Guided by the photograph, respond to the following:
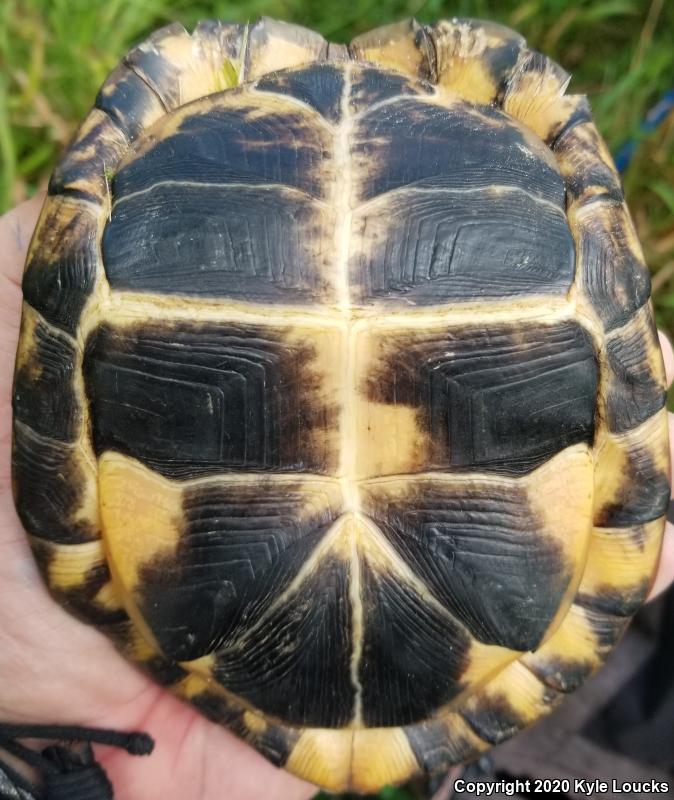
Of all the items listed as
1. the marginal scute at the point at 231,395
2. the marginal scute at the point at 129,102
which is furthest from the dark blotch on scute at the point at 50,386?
the marginal scute at the point at 129,102

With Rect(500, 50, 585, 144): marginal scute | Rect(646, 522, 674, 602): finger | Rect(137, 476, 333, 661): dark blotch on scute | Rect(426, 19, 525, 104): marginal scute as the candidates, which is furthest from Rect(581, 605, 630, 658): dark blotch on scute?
Rect(426, 19, 525, 104): marginal scute

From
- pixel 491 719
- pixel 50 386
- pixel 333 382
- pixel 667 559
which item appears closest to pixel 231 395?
pixel 333 382

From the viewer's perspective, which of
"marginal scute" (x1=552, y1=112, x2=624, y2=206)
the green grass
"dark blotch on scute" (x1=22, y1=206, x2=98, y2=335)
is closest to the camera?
"dark blotch on scute" (x1=22, y1=206, x2=98, y2=335)

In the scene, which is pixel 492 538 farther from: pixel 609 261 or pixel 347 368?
pixel 609 261

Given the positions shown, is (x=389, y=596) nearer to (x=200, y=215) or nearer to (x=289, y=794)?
(x=200, y=215)

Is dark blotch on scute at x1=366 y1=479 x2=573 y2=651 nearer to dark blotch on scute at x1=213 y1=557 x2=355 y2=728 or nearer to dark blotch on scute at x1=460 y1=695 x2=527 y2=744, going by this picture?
dark blotch on scute at x1=213 y1=557 x2=355 y2=728

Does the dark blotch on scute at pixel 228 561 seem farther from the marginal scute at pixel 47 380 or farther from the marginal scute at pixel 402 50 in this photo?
the marginal scute at pixel 402 50

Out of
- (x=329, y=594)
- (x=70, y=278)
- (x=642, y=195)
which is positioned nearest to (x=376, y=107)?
(x=70, y=278)
